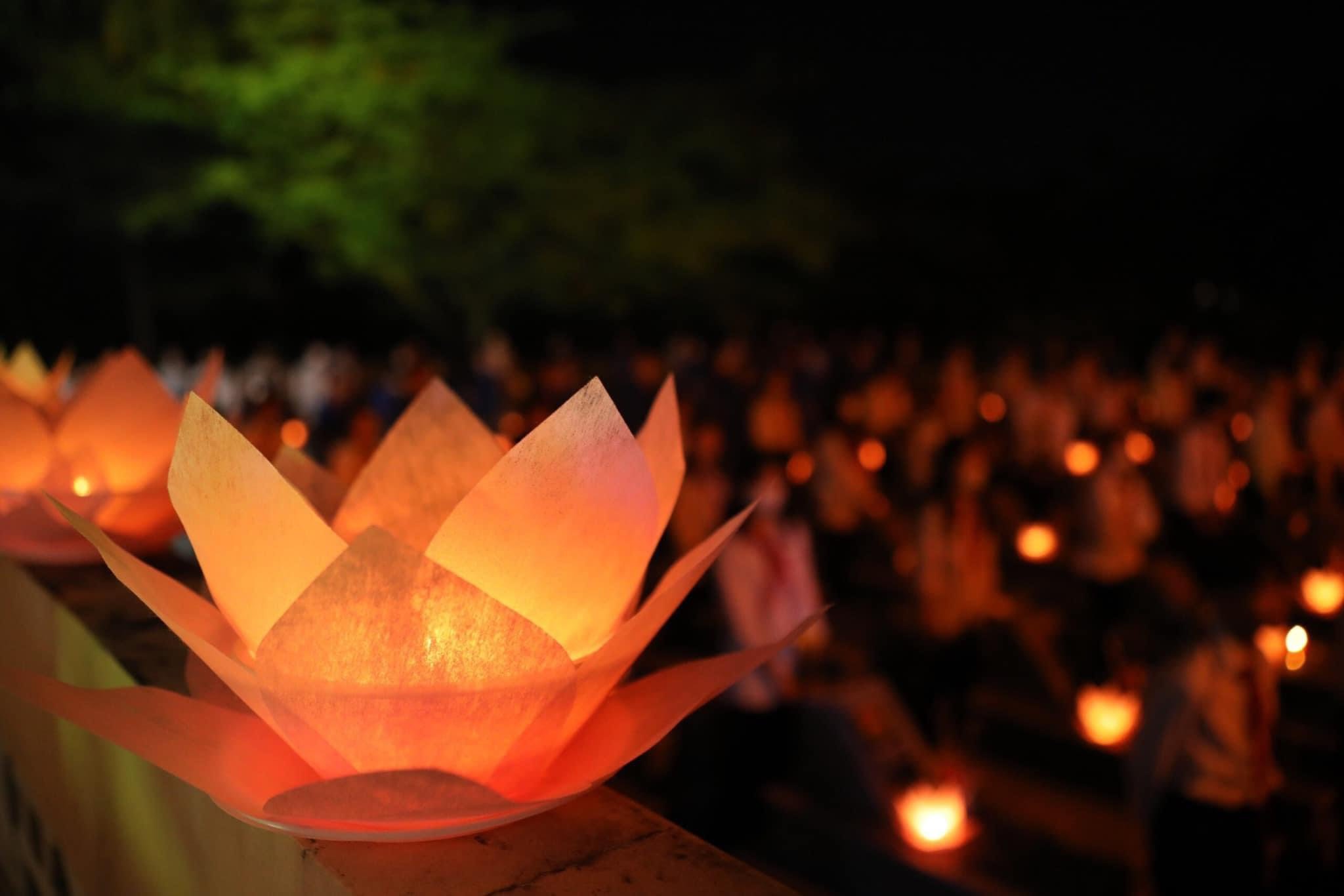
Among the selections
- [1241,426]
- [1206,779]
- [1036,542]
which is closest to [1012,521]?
[1036,542]

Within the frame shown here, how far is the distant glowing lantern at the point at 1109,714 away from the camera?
4.93m

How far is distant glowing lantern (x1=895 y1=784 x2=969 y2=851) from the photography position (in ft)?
14.1

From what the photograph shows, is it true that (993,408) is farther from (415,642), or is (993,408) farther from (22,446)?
(415,642)

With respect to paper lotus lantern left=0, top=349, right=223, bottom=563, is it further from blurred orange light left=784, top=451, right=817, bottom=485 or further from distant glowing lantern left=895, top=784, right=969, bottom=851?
blurred orange light left=784, top=451, right=817, bottom=485

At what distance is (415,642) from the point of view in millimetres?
870

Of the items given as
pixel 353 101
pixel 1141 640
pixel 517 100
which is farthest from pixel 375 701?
pixel 517 100

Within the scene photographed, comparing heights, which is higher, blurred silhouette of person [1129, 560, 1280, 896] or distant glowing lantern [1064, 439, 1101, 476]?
distant glowing lantern [1064, 439, 1101, 476]

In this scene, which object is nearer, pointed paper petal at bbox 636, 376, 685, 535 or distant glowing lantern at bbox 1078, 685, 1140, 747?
pointed paper petal at bbox 636, 376, 685, 535

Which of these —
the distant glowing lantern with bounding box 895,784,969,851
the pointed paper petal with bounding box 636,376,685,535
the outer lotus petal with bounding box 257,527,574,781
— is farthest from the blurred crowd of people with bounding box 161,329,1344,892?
the distant glowing lantern with bounding box 895,784,969,851

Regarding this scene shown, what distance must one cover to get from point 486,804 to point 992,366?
15.0m

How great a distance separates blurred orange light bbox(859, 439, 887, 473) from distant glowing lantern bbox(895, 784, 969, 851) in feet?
13.7

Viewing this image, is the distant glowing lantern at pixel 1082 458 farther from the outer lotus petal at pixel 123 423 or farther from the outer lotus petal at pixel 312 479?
the outer lotus petal at pixel 312 479

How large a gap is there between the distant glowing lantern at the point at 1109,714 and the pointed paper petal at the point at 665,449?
171 inches

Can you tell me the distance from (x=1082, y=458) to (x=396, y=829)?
7233mm
